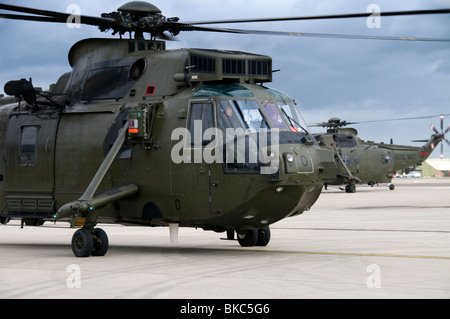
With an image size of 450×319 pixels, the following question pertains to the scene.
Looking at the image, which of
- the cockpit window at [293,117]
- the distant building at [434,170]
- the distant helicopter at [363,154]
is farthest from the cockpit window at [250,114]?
the distant building at [434,170]

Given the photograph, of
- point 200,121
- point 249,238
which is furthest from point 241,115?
point 249,238

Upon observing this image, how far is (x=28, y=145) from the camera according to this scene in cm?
1689

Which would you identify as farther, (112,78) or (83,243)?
(112,78)

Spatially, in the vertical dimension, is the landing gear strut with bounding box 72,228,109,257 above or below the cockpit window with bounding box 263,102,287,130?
below

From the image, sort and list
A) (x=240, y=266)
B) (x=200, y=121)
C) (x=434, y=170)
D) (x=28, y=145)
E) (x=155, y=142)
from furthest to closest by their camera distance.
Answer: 1. (x=434, y=170)
2. (x=28, y=145)
3. (x=155, y=142)
4. (x=200, y=121)
5. (x=240, y=266)

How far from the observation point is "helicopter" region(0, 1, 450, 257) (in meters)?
13.9

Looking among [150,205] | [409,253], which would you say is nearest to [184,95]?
[150,205]

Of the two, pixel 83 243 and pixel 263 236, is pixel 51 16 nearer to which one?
pixel 83 243

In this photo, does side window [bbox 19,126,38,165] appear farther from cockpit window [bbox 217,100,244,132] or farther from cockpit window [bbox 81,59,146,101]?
cockpit window [bbox 217,100,244,132]

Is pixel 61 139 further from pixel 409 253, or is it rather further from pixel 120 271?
pixel 409 253

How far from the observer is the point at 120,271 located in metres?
12.2

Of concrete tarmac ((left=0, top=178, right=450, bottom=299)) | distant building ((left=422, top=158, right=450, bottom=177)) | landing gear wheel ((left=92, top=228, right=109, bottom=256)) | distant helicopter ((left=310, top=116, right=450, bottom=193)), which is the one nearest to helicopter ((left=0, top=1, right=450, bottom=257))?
landing gear wheel ((left=92, top=228, right=109, bottom=256))

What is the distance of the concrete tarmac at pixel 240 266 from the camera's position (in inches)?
389

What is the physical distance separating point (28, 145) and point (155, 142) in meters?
3.68
